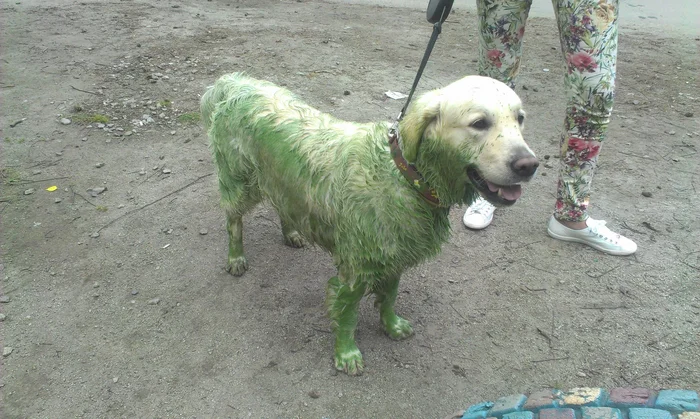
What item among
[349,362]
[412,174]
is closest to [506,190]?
[412,174]

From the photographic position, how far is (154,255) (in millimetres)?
3703

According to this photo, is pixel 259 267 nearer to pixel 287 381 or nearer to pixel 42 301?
pixel 287 381

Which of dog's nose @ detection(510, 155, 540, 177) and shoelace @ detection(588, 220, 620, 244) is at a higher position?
dog's nose @ detection(510, 155, 540, 177)

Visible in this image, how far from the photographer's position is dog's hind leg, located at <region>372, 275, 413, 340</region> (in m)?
2.93

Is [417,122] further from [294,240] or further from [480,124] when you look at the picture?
[294,240]

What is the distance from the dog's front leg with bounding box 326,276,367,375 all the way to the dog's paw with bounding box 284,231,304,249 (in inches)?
38.9

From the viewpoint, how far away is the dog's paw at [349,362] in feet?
9.29

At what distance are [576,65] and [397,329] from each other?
192 centimetres

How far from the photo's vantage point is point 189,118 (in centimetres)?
532

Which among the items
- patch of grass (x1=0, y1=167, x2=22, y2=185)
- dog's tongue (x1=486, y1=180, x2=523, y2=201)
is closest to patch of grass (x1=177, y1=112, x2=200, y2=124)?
patch of grass (x1=0, y1=167, x2=22, y2=185)

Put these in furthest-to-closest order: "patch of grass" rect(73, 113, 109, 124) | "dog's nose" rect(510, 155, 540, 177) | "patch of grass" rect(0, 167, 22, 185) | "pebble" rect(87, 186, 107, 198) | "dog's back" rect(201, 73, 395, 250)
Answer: "patch of grass" rect(73, 113, 109, 124) < "patch of grass" rect(0, 167, 22, 185) < "pebble" rect(87, 186, 107, 198) < "dog's back" rect(201, 73, 395, 250) < "dog's nose" rect(510, 155, 540, 177)

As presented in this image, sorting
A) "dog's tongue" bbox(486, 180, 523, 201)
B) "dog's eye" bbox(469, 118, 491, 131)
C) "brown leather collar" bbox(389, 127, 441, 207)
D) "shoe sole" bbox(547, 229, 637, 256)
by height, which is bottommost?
"shoe sole" bbox(547, 229, 637, 256)

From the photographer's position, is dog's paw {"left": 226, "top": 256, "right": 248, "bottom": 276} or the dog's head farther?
dog's paw {"left": 226, "top": 256, "right": 248, "bottom": 276}

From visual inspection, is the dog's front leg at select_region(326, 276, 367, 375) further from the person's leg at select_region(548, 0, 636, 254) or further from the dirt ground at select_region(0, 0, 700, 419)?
the person's leg at select_region(548, 0, 636, 254)
